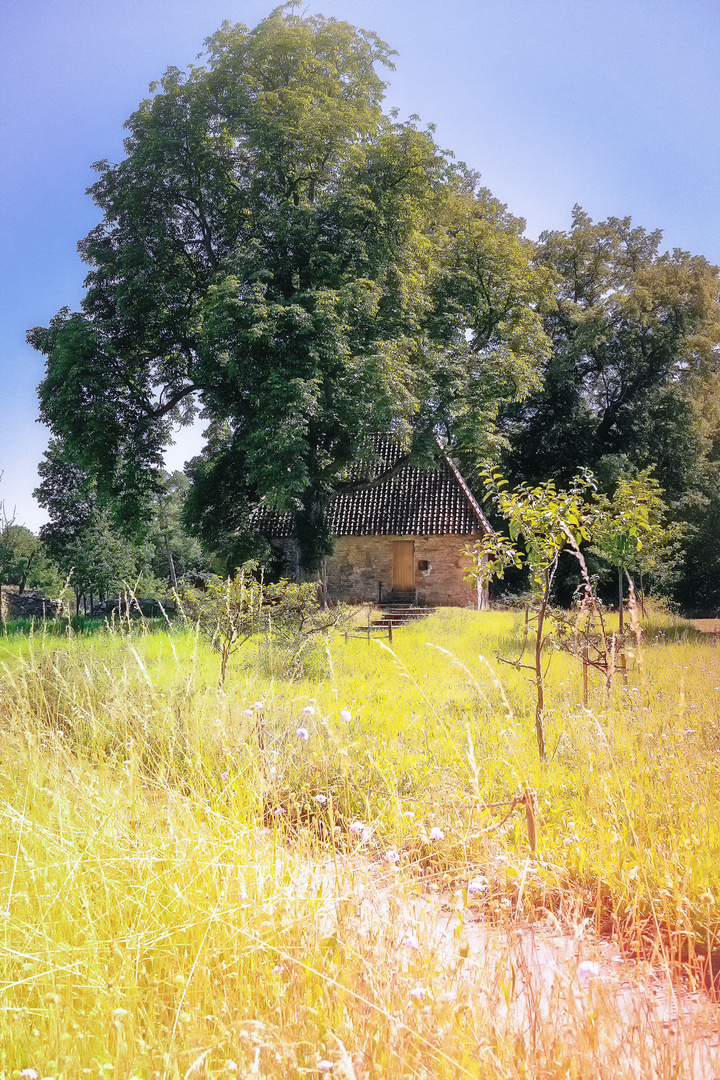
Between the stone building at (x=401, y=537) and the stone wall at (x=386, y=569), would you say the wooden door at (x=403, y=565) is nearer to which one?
the stone building at (x=401, y=537)

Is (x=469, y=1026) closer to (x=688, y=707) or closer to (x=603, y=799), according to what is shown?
(x=603, y=799)

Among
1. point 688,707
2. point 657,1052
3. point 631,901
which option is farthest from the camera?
point 688,707

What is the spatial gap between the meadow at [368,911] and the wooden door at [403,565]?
778 inches

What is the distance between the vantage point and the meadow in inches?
72.4

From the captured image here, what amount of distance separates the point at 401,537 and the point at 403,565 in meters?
1.11

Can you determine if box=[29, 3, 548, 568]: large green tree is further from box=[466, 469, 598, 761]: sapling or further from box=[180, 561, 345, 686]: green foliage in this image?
box=[466, 469, 598, 761]: sapling

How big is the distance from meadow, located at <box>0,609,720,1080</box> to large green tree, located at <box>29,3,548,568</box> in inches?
467

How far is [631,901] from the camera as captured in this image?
3115 mm

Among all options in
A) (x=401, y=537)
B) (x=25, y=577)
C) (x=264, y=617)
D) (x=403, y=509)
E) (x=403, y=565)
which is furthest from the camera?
(x=25, y=577)

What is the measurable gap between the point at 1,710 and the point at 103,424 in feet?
40.2

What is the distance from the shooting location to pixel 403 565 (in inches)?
1020

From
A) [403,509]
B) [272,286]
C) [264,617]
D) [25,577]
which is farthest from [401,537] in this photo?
[25,577]

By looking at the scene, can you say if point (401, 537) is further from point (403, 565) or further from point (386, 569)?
point (386, 569)

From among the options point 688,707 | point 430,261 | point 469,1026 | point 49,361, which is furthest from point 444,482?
point 469,1026
